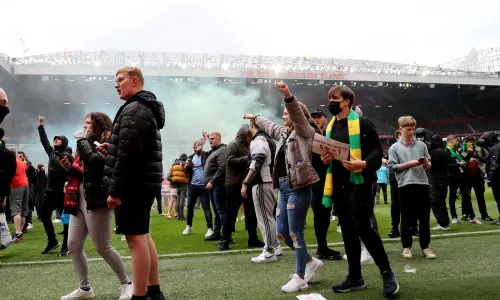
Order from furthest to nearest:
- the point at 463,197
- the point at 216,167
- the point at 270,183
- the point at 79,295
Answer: the point at 463,197, the point at 216,167, the point at 270,183, the point at 79,295

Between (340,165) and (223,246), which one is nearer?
(340,165)

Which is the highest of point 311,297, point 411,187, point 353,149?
point 353,149

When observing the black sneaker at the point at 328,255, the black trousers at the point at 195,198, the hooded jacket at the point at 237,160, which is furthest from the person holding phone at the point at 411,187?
the black trousers at the point at 195,198

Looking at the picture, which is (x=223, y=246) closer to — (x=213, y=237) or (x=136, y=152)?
(x=213, y=237)

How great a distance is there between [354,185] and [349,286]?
0.80 m

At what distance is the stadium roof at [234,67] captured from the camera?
3394 cm

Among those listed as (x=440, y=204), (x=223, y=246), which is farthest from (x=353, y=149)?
(x=440, y=204)

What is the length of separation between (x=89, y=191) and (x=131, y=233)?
2.17ft

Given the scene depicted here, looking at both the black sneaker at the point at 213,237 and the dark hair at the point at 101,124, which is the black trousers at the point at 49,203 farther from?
the dark hair at the point at 101,124

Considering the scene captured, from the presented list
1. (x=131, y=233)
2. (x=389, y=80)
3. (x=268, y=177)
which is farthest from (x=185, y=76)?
(x=131, y=233)

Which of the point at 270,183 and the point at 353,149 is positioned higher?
the point at 353,149

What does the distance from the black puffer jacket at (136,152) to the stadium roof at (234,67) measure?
32793 mm

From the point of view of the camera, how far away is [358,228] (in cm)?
333

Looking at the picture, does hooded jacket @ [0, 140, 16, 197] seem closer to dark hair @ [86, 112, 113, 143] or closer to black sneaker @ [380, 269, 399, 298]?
dark hair @ [86, 112, 113, 143]
